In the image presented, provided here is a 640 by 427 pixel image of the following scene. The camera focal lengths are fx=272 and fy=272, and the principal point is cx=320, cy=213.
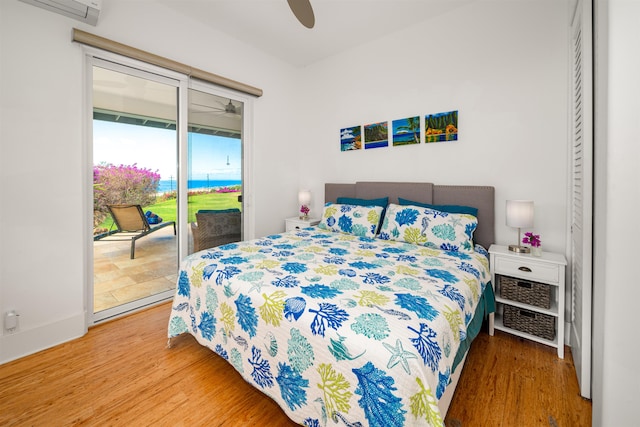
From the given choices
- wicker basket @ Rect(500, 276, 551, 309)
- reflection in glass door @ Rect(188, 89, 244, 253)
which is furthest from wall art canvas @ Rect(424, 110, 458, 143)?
reflection in glass door @ Rect(188, 89, 244, 253)

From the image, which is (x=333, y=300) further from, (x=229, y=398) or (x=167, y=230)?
(x=167, y=230)

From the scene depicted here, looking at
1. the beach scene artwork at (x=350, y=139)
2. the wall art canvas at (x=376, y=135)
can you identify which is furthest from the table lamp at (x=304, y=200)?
the wall art canvas at (x=376, y=135)

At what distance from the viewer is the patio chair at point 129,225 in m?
2.43

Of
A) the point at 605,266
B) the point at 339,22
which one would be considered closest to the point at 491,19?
the point at 339,22

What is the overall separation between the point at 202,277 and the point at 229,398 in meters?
0.72

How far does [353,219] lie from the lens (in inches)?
111

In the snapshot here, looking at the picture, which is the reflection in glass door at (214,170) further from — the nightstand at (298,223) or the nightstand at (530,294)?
the nightstand at (530,294)

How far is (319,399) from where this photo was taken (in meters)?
1.16

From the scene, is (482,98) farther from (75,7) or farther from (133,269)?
(133,269)

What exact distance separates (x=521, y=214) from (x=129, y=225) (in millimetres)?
3331

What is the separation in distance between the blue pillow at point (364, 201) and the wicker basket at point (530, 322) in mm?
1392

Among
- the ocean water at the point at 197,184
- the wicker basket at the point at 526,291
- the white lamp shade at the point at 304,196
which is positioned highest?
the ocean water at the point at 197,184

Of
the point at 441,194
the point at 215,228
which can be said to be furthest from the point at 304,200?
the point at 441,194

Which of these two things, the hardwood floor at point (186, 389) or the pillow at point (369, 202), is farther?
the pillow at point (369, 202)
